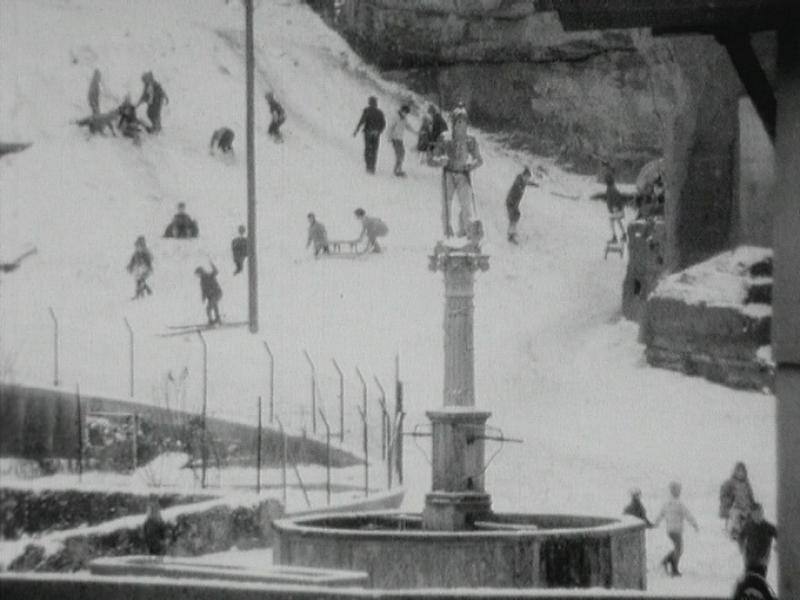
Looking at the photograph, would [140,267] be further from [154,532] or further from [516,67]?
[516,67]

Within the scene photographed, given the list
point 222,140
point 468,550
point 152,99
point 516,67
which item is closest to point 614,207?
point 222,140

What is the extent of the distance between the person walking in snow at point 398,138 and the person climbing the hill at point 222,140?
3.29 m

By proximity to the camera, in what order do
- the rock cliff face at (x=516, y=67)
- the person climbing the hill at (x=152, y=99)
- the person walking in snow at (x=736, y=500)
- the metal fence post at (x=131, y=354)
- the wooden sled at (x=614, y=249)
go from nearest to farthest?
1. the person walking in snow at (x=736, y=500)
2. the metal fence post at (x=131, y=354)
3. the wooden sled at (x=614, y=249)
4. the person climbing the hill at (x=152, y=99)
5. the rock cliff face at (x=516, y=67)

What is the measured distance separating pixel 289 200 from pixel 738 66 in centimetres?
3292

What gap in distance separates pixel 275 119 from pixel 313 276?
824 centimetres

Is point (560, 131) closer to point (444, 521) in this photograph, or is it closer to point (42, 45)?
point (42, 45)

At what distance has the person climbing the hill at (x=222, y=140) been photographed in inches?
1848

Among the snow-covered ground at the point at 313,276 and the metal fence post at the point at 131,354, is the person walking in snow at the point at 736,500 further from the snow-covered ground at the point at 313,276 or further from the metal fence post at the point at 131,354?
the metal fence post at the point at 131,354

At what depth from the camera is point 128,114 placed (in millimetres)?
44812

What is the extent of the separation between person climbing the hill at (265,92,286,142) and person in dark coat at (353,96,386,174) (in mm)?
1571

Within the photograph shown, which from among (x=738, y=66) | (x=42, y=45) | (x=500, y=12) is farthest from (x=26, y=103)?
(x=738, y=66)

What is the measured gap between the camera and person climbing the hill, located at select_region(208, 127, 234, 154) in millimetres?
46938

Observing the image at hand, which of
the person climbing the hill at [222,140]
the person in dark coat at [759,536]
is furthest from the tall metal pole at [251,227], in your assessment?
the person in dark coat at [759,536]

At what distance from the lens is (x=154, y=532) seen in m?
20.3
